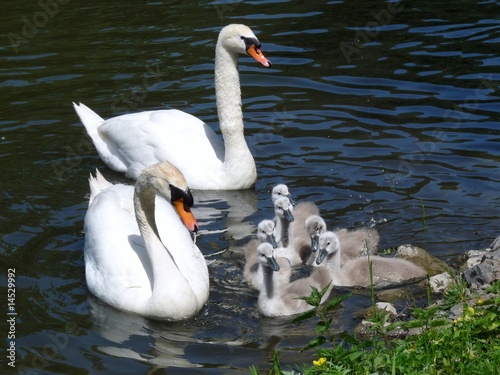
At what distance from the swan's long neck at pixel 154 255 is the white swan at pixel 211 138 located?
2506 millimetres

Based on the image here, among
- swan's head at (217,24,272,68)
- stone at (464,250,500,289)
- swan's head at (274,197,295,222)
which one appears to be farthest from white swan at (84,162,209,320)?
swan's head at (217,24,272,68)

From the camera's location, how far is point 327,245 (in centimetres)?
839

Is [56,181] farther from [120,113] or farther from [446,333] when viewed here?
[446,333]

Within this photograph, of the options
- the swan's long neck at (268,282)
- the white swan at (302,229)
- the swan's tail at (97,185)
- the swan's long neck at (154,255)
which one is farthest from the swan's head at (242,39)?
the swan's long neck at (268,282)

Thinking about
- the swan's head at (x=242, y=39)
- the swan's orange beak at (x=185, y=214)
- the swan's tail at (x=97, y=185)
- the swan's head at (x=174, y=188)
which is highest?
the swan's head at (x=242, y=39)

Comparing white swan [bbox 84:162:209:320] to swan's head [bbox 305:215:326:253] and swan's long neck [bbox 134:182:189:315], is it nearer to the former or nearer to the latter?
swan's long neck [bbox 134:182:189:315]

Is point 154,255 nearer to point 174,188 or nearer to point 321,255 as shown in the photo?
point 174,188

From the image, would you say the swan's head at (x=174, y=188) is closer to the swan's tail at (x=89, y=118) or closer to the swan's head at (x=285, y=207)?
the swan's head at (x=285, y=207)

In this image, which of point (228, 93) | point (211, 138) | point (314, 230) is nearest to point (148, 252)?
point (314, 230)

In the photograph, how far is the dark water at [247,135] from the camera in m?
7.66

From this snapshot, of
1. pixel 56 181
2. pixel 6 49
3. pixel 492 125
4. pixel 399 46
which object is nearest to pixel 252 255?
pixel 56 181

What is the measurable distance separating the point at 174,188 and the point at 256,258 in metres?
1.41

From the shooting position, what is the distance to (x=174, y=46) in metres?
14.4

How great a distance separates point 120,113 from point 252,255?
176 inches
